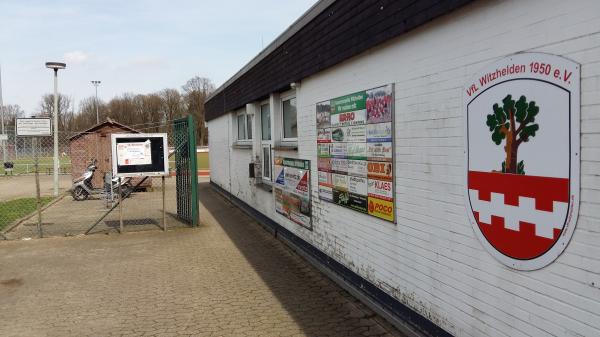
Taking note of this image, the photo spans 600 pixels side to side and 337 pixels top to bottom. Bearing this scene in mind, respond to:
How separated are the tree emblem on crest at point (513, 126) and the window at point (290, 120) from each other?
5465 millimetres

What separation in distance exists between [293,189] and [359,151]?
9.02ft

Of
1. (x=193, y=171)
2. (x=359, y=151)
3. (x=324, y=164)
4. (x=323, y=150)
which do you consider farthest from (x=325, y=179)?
(x=193, y=171)

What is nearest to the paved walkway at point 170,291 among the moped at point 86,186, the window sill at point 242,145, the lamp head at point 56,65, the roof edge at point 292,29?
the window sill at point 242,145

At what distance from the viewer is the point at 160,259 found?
7906mm

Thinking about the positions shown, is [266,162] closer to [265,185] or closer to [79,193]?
[265,185]

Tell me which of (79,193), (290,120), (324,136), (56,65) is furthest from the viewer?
(56,65)

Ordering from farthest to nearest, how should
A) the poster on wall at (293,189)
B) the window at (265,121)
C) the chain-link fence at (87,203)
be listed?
the chain-link fence at (87,203)
the window at (265,121)
the poster on wall at (293,189)

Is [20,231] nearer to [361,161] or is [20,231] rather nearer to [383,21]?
[361,161]

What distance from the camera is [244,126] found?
43.5ft

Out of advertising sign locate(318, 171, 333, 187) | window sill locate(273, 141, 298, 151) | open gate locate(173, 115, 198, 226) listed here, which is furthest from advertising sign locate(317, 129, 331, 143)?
open gate locate(173, 115, 198, 226)

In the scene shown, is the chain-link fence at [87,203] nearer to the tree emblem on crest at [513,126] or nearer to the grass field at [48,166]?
the tree emblem on crest at [513,126]

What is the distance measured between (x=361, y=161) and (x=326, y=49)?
1.77 m

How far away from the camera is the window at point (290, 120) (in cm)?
867

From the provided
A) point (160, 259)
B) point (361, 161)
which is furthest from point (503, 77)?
point (160, 259)
